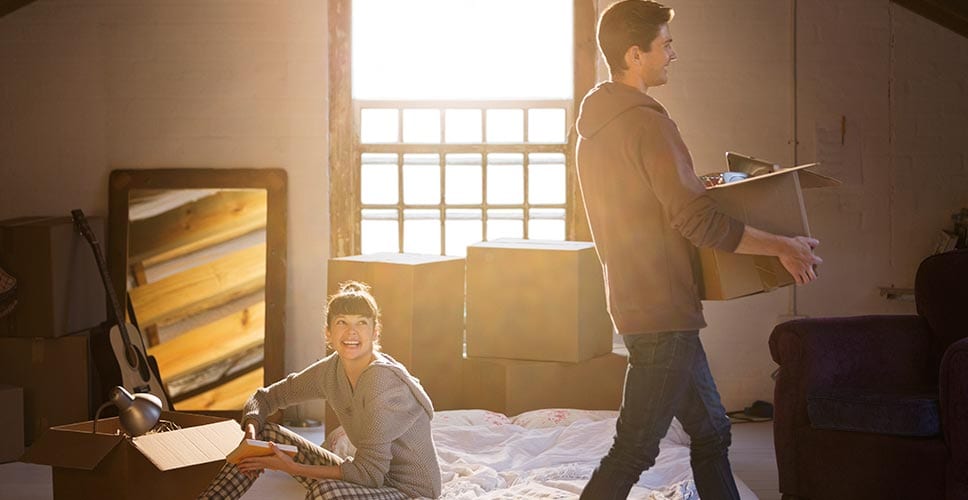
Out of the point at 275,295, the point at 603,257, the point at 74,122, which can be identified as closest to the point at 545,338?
the point at 275,295

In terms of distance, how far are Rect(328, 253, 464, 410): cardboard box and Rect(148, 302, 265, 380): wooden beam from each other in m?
0.83

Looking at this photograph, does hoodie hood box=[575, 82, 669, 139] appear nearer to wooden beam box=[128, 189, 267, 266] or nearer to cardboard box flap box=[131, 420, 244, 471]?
cardboard box flap box=[131, 420, 244, 471]

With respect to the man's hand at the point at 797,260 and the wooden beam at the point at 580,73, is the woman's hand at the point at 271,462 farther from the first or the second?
the wooden beam at the point at 580,73

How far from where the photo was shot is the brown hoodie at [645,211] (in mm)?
2490

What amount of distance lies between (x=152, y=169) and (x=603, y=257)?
123 inches

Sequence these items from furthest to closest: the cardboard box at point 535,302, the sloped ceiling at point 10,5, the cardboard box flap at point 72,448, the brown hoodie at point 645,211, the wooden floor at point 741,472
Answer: the sloped ceiling at point 10,5 < the cardboard box at point 535,302 < the wooden floor at point 741,472 < the cardboard box flap at point 72,448 < the brown hoodie at point 645,211

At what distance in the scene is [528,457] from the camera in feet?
13.1

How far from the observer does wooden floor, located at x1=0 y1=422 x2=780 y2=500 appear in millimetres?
3945

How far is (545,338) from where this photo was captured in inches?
174

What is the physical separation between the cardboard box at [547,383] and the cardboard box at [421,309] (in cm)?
12

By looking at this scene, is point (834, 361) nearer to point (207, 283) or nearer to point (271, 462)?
Answer: point (271, 462)

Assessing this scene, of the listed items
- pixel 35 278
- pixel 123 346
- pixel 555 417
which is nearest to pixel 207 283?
pixel 123 346

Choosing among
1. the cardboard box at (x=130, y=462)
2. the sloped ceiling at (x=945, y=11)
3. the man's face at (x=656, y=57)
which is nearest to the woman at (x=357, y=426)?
the cardboard box at (x=130, y=462)

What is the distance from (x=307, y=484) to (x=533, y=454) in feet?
4.04
